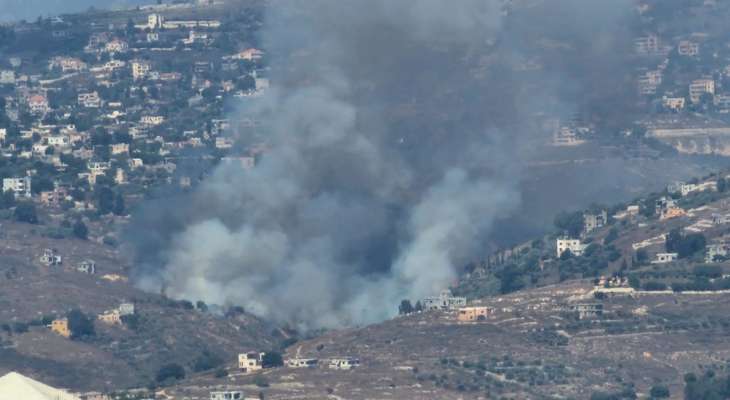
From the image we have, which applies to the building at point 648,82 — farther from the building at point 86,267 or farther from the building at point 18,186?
the building at point 86,267

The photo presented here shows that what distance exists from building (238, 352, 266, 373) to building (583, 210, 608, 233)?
21.5m

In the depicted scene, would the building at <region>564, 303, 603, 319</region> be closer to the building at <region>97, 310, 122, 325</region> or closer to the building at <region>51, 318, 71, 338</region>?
the building at <region>97, 310, 122, 325</region>

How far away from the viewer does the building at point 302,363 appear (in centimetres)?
12731

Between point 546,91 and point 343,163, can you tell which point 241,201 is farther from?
point 546,91

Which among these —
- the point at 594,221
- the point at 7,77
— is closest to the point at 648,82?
the point at 594,221

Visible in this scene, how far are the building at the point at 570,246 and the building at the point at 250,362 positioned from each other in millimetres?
18021

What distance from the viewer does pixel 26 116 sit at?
18025cm

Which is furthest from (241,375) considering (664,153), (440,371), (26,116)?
(26,116)

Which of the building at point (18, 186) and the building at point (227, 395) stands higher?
the building at point (18, 186)

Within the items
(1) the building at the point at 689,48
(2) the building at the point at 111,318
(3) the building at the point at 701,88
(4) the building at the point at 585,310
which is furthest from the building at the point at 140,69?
(4) the building at the point at 585,310

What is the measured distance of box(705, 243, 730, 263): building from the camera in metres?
138

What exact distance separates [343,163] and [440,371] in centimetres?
2708

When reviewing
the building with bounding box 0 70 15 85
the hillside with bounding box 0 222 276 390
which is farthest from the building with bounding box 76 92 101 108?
the hillside with bounding box 0 222 276 390

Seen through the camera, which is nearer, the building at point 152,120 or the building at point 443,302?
the building at point 443,302
